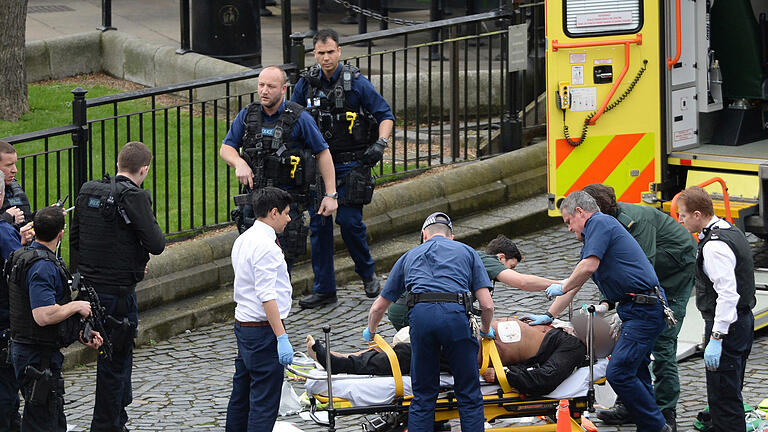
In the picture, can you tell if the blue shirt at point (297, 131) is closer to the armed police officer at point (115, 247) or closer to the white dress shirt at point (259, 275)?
the armed police officer at point (115, 247)

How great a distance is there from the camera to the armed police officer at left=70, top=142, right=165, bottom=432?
7641mm

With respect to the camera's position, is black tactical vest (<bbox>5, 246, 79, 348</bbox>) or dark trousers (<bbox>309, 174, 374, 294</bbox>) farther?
dark trousers (<bbox>309, 174, 374, 294</bbox>)

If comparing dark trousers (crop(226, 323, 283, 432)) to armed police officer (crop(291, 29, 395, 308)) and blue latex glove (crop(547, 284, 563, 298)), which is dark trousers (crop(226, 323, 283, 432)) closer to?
blue latex glove (crop(547, 284, 563, 298))

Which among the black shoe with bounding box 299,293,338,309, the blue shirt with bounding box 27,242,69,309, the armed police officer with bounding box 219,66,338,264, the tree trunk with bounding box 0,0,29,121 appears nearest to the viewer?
the blue shirt with bounding box 27,242,69,309

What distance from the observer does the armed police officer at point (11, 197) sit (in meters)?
7.81

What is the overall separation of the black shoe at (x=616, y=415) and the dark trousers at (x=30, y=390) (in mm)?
3280

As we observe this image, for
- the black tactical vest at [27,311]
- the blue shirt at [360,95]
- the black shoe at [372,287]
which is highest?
the blue shirt at [360,95]

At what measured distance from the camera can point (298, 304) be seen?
→ 10.5 metres

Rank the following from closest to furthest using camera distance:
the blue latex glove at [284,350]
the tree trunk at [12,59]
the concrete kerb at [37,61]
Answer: the blue latex glove at [284,350], the tree trunk at [12,59], the concrete kerb at [37,61]

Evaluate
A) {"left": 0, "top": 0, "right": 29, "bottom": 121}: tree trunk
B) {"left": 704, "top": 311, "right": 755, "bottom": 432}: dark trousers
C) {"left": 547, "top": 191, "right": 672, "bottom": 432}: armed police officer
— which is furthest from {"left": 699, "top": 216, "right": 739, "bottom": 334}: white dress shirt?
{"left": 0, "top": 0, "right": 29, "bottom": 121}: tree trunk

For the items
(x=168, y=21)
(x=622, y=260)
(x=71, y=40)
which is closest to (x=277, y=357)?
(x=622, y=260)

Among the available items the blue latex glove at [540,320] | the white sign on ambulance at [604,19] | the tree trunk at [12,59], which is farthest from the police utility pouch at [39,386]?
the tree trunk at [12,59]

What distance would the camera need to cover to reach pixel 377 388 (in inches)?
291

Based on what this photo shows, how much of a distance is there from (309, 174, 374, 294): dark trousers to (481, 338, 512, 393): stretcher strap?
110 inches
